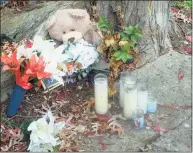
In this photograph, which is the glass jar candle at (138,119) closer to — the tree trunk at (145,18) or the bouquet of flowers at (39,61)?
the bouquet of flowers at (39,61)

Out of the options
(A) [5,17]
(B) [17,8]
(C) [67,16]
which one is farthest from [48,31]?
(B) [17,8]

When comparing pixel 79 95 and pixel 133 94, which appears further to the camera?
pixel 79 95

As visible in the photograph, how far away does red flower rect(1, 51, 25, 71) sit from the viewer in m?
3.26

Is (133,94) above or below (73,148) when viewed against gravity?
above

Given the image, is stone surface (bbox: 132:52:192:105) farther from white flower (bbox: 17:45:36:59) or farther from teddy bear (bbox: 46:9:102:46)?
white flower (bbox: 17:45:36:59)

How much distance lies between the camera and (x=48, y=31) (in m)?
A: 3.92

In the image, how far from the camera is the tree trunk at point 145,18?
4.02 m

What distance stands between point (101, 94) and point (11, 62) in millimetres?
779

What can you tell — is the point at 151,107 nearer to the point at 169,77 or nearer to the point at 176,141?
the point at 176,141

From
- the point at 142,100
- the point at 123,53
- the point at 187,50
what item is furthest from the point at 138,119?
the point at 187,50

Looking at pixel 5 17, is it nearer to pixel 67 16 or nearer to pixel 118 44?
pixel 67 16

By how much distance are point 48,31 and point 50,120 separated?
1.03 m

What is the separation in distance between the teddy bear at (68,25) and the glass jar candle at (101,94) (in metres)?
0.58

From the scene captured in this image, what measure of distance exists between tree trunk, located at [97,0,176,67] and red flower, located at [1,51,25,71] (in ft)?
4.04
